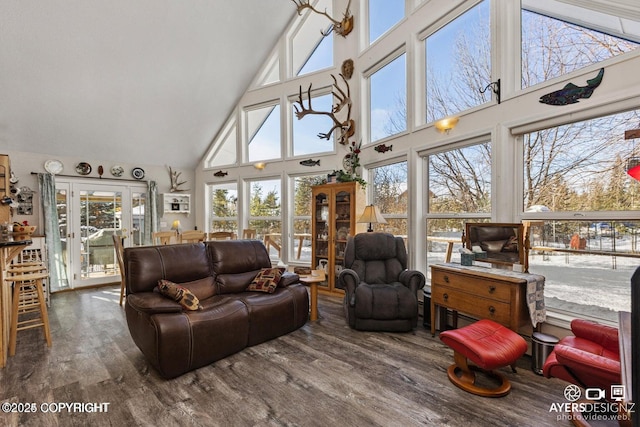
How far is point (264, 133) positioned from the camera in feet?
20.0

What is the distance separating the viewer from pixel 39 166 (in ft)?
15.8

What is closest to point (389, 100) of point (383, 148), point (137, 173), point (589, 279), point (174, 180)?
point (383, 148)

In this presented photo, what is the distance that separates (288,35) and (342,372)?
597 centimetres

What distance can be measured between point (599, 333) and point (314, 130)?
4.67 m

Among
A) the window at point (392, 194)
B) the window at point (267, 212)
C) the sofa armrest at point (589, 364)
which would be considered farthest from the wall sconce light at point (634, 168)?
the window at point (267, 212)

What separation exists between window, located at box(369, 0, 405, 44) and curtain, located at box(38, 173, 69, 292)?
5857mm

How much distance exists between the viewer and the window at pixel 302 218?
5418 mm

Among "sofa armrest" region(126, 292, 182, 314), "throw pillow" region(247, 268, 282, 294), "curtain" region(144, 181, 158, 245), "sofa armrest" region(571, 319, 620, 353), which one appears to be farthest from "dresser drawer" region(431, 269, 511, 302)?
"curtain" region(144, 181, 158, 245)

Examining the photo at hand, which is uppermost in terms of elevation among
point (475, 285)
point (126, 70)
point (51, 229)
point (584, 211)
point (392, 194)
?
point (126, 70)

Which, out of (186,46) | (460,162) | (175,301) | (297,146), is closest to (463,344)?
(460,162)

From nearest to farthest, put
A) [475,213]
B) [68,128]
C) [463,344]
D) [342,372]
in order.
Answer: [463,344]
[342,372]
[475,213]
[68,128]

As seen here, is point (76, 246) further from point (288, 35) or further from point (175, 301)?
point (288, 35)

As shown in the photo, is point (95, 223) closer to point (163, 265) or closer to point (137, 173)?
point (137, 173)

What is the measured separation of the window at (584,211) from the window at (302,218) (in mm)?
3461
